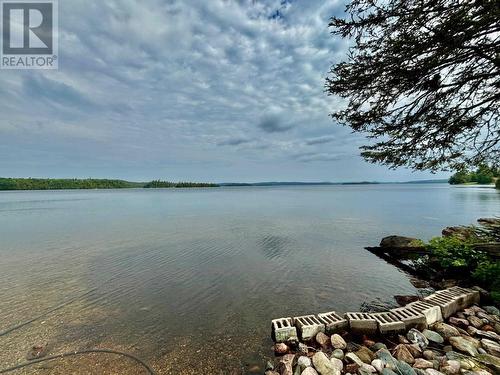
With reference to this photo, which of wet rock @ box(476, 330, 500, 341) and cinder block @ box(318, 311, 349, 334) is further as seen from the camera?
cinder block @ box(318, 311, 349, 334)

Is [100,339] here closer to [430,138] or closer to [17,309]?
[17,309]

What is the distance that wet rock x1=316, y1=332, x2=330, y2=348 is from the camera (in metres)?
5.03

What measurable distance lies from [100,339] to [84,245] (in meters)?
11.8

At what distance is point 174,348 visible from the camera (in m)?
5.52

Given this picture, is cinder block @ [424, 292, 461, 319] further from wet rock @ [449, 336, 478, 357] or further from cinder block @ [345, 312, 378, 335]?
cinder block @ [345, 312, 378, 335]

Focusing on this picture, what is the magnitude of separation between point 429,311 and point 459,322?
0.69 metres

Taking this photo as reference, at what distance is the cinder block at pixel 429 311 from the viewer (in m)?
5.54

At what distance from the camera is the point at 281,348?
5086mm

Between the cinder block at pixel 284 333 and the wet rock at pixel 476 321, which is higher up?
the wet rock at pixel 476 321

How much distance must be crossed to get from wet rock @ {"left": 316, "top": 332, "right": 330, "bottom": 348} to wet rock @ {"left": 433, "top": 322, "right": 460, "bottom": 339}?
2471 mm

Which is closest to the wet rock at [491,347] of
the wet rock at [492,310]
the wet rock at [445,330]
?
the wet rock at [445,330]

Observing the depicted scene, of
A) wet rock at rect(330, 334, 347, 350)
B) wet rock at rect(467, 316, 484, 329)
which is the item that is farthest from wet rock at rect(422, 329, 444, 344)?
wet rock at rect(330, 334, 347, 350)

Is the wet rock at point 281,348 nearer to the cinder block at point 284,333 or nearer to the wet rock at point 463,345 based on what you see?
the cinder block at point 284,333

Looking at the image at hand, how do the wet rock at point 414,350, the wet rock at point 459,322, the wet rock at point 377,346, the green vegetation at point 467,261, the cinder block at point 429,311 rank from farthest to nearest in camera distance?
the green vegetation at point 467,261
the cinder block at point 429,311
the wet rock at point 459,322
the wet rock at point 377,346
the wet rock at point 414,350
